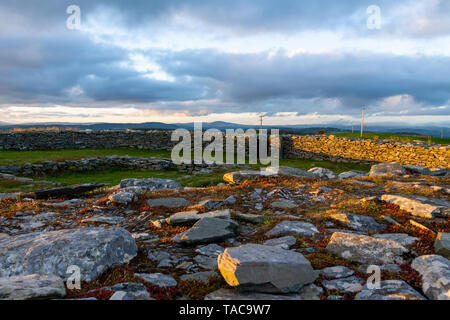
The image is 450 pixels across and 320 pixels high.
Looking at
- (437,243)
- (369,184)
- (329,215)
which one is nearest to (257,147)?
(369,184)

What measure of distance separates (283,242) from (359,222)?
7.23ft

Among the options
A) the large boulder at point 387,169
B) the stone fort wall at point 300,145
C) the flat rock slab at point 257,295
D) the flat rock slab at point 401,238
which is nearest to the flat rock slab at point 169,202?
the flat rock slab at point 257,295

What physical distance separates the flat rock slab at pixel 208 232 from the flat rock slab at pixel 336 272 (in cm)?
207

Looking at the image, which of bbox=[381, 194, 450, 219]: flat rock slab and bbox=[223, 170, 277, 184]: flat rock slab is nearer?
bbox=[381, 194, 450, 219]: flat rock slab

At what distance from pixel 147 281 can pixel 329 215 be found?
4705mm

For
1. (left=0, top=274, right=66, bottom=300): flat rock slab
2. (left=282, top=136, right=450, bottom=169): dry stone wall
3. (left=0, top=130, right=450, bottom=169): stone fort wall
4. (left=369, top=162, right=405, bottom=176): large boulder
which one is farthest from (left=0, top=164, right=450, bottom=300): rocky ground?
(left=0, top=130, right=450, bottom=169): stone fort wall

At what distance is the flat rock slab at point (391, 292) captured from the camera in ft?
10.3

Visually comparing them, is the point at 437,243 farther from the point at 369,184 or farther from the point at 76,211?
the point at 76,211

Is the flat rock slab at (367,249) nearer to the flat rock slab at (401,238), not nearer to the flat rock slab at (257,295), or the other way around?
the flat rock slab at (401,238)

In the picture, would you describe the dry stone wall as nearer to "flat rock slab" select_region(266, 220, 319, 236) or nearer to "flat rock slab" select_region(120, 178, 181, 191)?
"flat rock slab" select_region(120, 178, 181, 191)

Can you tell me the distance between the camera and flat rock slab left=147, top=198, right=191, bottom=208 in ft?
27.1

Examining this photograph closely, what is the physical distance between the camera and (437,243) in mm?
4566

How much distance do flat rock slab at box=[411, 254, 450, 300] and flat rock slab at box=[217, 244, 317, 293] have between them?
1323 millimetres

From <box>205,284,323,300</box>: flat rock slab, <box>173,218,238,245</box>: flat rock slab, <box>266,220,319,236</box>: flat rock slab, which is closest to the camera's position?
<box>205,284,323,300</box>: flat rock slab
